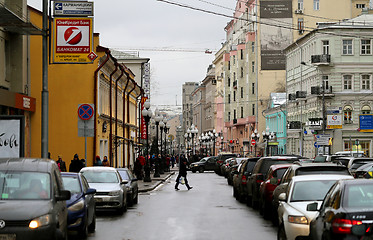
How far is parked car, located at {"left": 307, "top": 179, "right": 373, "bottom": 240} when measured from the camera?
29.5ft

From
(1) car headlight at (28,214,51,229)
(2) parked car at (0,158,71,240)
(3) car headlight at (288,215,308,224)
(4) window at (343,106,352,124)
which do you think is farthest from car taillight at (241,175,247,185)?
(4) window at (343,106,352,124)

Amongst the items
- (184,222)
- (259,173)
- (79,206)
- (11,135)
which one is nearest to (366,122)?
(259,173)

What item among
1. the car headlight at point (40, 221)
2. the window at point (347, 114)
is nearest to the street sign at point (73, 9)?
the car headlight at point (40, 221)

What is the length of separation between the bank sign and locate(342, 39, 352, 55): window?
178ft

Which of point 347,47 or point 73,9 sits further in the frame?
point 347,47

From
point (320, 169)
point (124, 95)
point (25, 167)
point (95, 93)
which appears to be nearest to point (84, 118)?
point (320, 169)

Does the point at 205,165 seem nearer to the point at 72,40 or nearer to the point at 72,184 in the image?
the point at 72,40

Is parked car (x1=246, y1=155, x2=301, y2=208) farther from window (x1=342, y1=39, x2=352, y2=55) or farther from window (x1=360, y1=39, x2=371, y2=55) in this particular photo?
window (x1=360, y1=39, x2=371, y2=55)

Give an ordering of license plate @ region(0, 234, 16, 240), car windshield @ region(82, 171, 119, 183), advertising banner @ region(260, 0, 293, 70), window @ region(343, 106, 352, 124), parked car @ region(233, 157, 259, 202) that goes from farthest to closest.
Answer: advertising banner @ region(260, 0, 293, 70), window @ region(343, 106, 352, 124), parked car @ region(233, 157, 259, 202), car windshield @ region(82, 171, 119, 183), license plate @ region(0, 234, 16, 240)

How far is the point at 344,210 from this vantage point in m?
9.24

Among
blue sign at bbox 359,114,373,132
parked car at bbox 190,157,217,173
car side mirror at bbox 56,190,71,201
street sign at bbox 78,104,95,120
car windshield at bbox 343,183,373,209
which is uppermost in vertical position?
blue sign at bbox 359,114,373,132

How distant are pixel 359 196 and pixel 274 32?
9325cm

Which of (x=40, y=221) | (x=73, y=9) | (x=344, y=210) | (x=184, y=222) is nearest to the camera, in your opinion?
(x=344, y=210)

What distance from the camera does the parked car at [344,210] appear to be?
8977 mm
